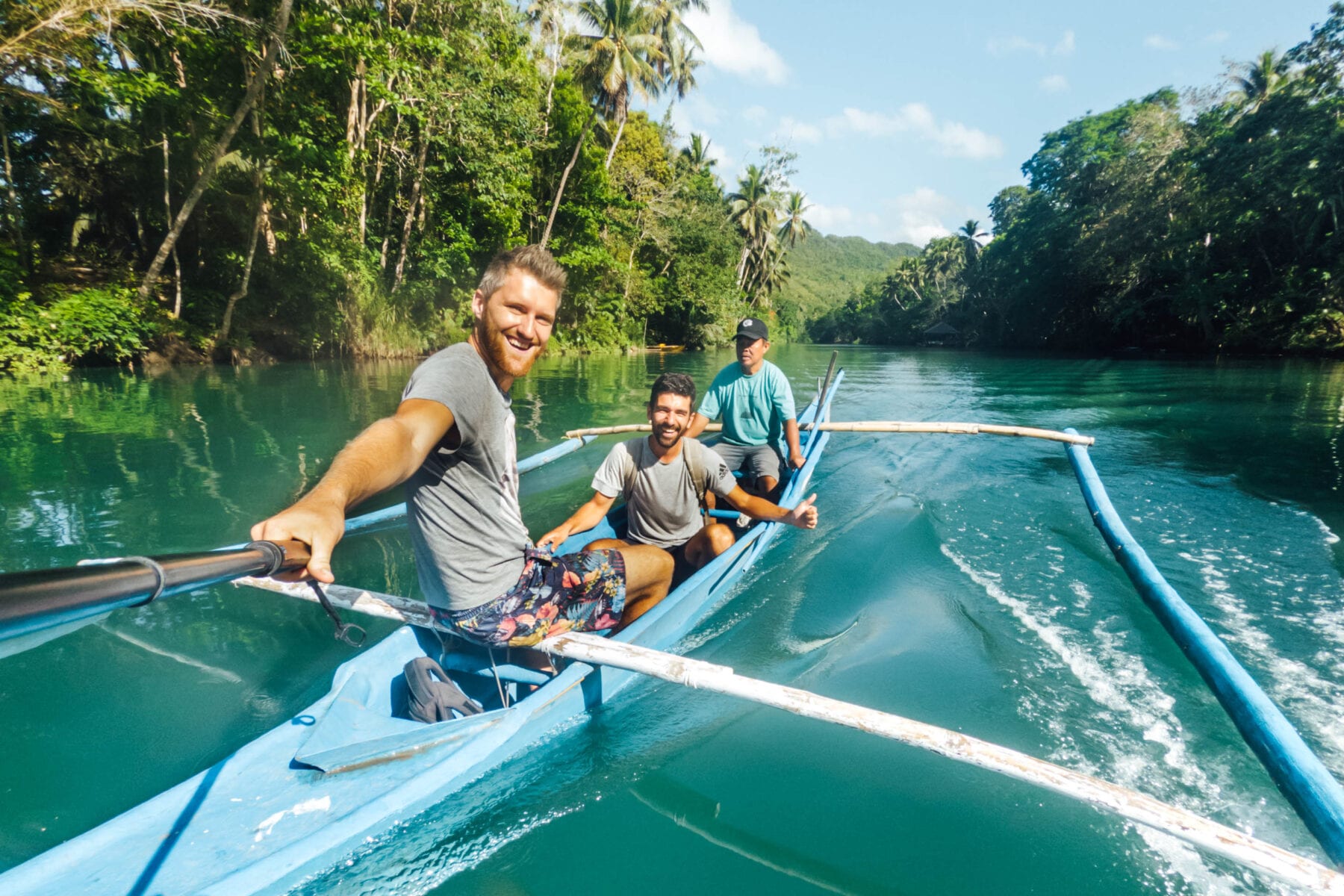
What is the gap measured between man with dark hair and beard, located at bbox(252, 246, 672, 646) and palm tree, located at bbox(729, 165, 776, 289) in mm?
38883

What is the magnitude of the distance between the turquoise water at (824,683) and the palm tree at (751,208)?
35479mm

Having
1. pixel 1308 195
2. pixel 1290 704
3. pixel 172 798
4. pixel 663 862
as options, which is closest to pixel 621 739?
pixel 663 862

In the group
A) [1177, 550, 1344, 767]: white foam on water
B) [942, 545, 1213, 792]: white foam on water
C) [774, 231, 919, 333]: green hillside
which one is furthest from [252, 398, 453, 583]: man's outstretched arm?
[774, 231, 919, 333]: green hillside

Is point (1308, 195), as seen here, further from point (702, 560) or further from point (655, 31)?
point (702, 560)

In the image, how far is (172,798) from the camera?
1.72 m

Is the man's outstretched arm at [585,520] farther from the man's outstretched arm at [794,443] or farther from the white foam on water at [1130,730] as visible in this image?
the white foam on water at [1130,730]

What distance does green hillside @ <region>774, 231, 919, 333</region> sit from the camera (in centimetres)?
10512

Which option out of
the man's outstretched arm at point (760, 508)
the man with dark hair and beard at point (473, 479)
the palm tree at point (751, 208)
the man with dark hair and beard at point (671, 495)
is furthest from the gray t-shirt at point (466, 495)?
the palm tree at point (751, 208)

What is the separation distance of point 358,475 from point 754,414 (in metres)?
4.70

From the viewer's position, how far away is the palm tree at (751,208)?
39406 mm

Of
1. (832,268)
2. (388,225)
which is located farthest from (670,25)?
(832,268)

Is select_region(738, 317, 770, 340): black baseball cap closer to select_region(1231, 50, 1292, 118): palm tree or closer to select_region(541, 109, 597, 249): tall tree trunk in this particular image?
select_region(541, 109, 597, 249): tall tree trunk

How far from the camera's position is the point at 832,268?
146000 mm

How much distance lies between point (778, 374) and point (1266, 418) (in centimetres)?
1006
